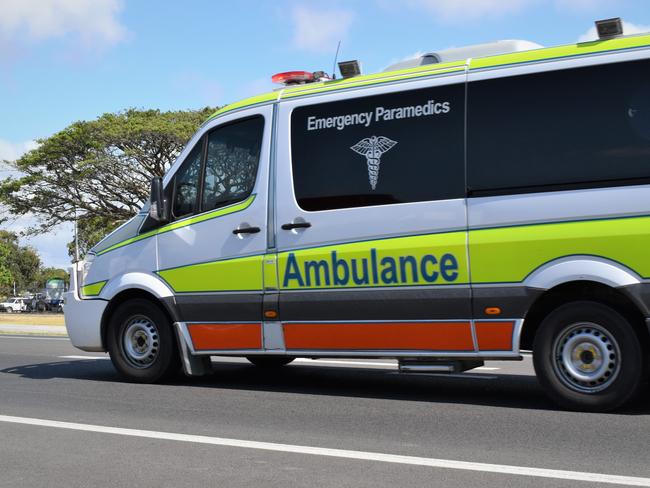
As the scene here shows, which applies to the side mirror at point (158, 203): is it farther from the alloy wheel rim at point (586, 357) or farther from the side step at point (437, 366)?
the alloy wheel rim at point (586, 357)

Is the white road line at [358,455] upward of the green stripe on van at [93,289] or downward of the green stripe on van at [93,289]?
downward

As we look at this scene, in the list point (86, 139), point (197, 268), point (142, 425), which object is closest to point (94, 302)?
point (197, 268)

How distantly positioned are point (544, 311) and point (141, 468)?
350 cm

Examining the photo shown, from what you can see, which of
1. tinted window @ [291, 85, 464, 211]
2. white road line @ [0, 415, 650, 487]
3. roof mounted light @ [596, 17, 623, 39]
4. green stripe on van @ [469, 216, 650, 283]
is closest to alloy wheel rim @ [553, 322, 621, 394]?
green stripe on van @ [469, 216, 650, 283]

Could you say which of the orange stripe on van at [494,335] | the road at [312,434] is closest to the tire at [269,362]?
the road at [312,434]

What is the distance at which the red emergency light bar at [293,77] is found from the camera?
845cm

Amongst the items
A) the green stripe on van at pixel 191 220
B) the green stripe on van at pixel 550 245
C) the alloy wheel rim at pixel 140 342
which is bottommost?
the alloy wheel rim at pixel 140 342

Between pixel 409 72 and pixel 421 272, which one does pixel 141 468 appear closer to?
pixel 421 272

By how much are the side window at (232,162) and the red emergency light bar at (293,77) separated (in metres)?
0.50

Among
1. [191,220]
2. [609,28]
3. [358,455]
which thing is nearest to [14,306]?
[191,220]

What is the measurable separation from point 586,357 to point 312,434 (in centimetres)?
222

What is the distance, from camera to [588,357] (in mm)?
6688

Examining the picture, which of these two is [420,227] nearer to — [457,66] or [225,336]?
[457,66]

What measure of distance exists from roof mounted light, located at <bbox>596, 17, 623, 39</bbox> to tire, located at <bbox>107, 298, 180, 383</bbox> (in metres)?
4.87
